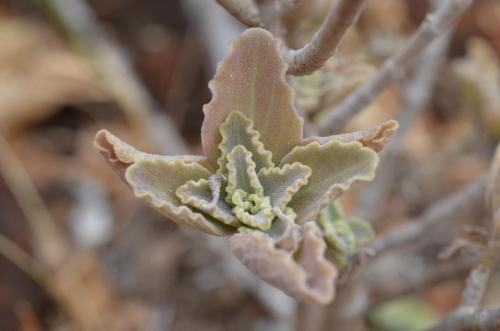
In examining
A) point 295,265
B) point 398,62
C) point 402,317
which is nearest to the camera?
point 295,265

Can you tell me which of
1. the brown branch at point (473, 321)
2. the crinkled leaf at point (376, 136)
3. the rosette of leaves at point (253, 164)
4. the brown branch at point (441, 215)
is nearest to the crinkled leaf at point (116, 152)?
the rosette of leaves at point (253, 164)

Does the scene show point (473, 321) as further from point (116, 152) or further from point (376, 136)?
point (116, 152)

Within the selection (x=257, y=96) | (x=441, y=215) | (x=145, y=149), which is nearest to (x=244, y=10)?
(x=257, y=96)

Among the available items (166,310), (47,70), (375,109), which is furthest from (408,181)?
(47,70)

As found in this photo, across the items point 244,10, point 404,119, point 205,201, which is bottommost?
point 205,201

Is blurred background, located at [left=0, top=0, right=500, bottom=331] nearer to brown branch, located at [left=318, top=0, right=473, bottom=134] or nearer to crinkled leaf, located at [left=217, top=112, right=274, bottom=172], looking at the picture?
brown branch, located at [left=318, top=0, right=473, bottom=134]

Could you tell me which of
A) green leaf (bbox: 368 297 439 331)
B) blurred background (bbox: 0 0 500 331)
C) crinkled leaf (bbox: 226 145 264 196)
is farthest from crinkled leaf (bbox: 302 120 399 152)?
green leaf (bbox: 368 297 439 331)

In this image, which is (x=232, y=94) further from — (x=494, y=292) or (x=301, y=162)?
(x=494, y=292)
